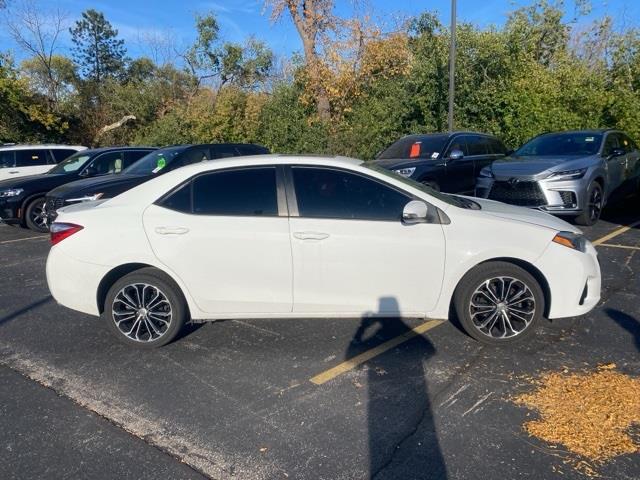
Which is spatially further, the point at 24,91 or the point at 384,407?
the point at 24,91

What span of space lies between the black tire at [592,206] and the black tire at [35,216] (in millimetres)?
10102

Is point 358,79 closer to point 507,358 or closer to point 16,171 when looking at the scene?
point 16,171

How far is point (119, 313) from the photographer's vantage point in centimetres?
427

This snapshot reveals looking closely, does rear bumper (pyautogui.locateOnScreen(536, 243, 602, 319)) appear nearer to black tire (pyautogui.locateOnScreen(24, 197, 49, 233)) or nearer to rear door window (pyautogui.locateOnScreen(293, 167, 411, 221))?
rear door window (pyautogui.locateOnScreen(293, 167, 411, 221))

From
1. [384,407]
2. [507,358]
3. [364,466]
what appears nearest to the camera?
[364,466]

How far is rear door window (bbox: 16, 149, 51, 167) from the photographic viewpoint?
43.4ft

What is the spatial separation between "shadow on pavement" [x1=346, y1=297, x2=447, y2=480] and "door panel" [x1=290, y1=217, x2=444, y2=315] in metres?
0.14

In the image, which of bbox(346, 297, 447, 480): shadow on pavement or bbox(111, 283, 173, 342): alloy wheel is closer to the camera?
bbox(346, 297, 447, 480): shadow on pavement

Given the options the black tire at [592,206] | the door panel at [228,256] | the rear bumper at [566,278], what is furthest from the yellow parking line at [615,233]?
the door panel at [228,256]

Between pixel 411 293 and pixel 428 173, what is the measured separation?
5863 mm

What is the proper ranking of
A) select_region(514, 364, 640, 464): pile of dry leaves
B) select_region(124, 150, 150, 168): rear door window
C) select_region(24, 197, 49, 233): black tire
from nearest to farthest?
select_region(514, 364, 640, 464): pile of dry leaves < select_region(24, 197, 49, 233): black tire < select_region(124, 150, 150, 168): rear door window

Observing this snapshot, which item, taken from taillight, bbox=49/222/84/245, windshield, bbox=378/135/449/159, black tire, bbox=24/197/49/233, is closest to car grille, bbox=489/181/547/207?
windshield, bbox=378/135/449/159

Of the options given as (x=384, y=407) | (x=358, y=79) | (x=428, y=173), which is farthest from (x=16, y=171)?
(x=384, y=407)

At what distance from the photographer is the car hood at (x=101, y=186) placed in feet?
29.0
